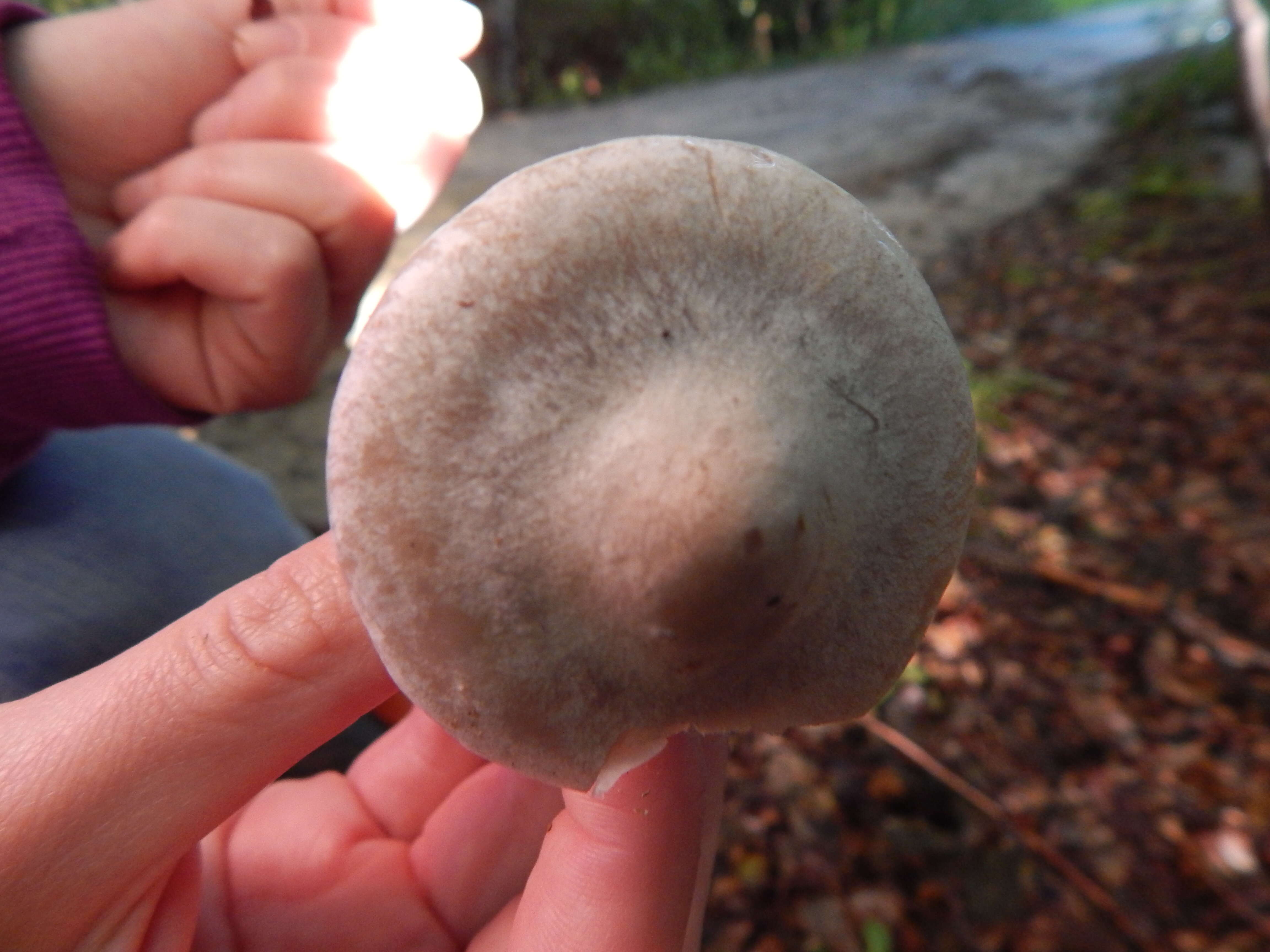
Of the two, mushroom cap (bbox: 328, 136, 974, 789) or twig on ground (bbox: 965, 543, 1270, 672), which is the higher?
mushroom cap (bbox: 328, 136, 974, 789)

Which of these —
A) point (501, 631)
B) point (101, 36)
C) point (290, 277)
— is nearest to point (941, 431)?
point (501, 631)

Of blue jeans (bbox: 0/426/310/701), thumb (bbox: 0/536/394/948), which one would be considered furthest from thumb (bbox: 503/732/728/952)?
blue jeans (bbox: 0/426/310/701)

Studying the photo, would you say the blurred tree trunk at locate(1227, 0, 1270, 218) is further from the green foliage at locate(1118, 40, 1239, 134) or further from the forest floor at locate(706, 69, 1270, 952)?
the forest floor at locate(706, 69, 1270, 952)

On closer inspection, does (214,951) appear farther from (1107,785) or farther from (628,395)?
(1107,785)

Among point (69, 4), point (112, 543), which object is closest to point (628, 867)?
point (112, 543)

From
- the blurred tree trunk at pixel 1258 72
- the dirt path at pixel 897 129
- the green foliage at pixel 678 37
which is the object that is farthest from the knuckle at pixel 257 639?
the green foliage at pixel 678 37
